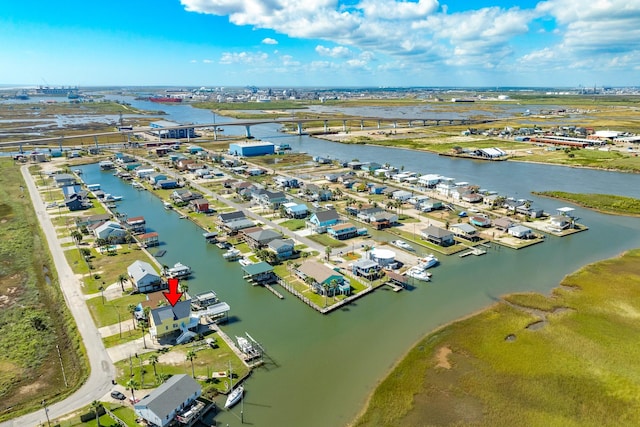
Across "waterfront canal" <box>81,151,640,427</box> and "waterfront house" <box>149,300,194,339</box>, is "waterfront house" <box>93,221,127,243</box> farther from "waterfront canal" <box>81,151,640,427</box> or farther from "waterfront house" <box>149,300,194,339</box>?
"waterfront house" <box>149,300,194,339</box>

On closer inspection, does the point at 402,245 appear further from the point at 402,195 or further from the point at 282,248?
the point at 402,195

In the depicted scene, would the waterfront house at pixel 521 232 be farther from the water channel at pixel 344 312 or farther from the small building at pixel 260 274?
the small building at pixel 260 274

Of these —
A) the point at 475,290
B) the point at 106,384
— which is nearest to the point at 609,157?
the point at 475,290

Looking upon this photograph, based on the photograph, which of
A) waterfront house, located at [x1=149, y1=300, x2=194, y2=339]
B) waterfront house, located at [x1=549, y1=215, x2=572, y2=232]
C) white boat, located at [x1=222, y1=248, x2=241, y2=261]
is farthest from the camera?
waterfront house, located at [x1=549, y1=215, x2=572, y2=232]

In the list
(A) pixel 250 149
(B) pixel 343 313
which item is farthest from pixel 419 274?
(A) pixel 250 149

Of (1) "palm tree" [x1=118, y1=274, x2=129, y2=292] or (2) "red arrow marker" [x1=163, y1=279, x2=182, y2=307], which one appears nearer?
(2) "red arrow marker" [x1=163, y1=279, x2=182, y2=307]

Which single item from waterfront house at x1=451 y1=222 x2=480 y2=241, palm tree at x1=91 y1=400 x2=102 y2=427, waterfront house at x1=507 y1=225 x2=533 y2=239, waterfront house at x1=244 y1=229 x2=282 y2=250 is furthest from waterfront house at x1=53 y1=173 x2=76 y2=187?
waterfront house at x1=507 y1=225 x2=533 y2=239

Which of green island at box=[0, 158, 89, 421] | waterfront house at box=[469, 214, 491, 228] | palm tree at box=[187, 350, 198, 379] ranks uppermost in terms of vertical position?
waterfront house at box=[469, 214, 491, 228]

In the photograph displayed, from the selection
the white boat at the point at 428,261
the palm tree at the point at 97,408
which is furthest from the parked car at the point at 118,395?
the white boat at the point at 428,261
